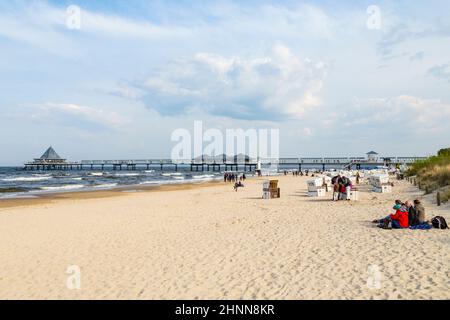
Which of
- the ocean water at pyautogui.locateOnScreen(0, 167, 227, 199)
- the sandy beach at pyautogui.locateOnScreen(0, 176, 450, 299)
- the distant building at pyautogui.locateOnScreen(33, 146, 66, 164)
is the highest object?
the distant building at pyautogui.locateOnScreen(33, 146, 66, 164)

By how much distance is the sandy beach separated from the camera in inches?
219

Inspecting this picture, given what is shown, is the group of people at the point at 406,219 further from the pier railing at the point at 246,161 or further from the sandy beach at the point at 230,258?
the pier railing at the point at 246,161

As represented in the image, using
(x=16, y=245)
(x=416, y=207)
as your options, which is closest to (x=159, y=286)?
(x=16, y=245)

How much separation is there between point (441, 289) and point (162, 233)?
21.6 ft

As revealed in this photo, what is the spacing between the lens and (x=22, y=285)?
6195 millimetres

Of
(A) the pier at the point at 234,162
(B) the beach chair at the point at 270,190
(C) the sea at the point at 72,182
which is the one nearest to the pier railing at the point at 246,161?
(A) the pier at the point at 234,162

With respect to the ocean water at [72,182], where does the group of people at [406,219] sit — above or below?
above

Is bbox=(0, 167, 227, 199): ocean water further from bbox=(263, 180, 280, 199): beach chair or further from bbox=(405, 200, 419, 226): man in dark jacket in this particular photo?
bbox=(405, 200, 419, 226): man in dark jacket

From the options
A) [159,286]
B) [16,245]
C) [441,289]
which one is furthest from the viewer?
[16,245]

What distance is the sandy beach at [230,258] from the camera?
5.55 m

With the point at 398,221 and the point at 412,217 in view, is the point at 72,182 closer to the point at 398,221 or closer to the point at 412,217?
the point at 398,221

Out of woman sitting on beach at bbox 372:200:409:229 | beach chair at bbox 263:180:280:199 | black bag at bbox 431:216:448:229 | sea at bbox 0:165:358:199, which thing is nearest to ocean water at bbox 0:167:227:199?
sea at bbox 0:165:358:199

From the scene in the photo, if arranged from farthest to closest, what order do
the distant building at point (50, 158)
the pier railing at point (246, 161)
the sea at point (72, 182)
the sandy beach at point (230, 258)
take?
the distant building at point (50, 158)
the pier railing at point (246, 161)
the sea at point (72, 182)
the sandy beach at point (230, 258)
